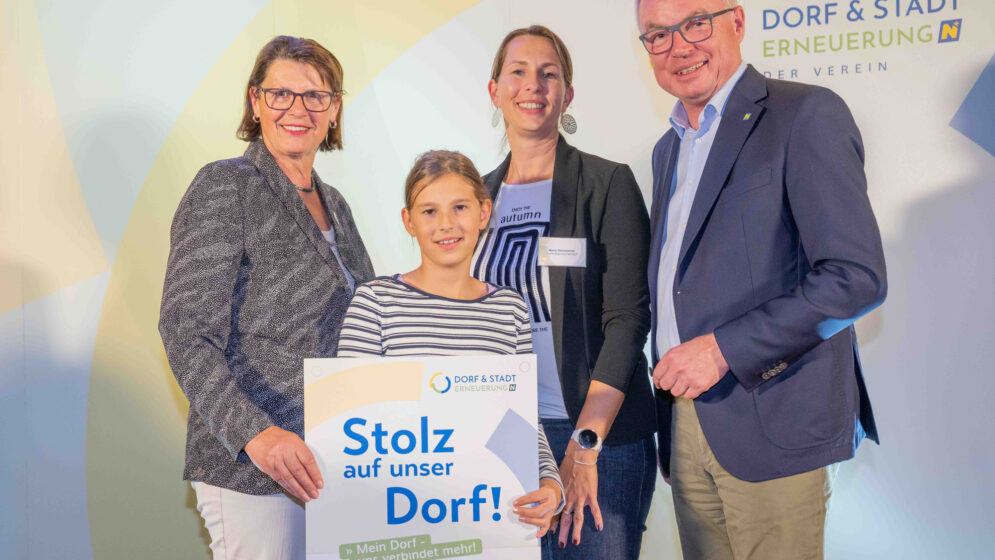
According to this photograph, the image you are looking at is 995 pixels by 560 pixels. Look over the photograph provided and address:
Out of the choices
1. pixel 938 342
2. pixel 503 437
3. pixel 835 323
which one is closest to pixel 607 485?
pixel 503 437

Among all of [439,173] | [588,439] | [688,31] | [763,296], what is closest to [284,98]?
[439,173]

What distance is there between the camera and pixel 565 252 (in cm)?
233

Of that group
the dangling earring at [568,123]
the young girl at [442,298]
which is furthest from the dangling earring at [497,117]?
the young girl at [442,298]

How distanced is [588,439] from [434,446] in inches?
20.2

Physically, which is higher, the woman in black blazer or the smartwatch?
the woman in black blazer

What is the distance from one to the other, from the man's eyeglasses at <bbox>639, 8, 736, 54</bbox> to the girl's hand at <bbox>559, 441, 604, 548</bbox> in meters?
1.28

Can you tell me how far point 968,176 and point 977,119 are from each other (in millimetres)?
224

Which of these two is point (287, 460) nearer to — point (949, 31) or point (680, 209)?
point (680, 209)

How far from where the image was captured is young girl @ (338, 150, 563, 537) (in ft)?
6.55

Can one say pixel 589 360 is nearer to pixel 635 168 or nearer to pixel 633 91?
pixel 635 168

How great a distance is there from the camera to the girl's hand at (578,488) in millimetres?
2127

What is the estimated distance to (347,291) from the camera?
227 centimetres

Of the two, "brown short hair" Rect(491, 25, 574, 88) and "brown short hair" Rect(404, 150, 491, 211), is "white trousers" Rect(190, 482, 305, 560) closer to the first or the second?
"brown short hair" Rect(404, 150, 491, 211)

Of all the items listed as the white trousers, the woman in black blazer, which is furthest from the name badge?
the white trousers
